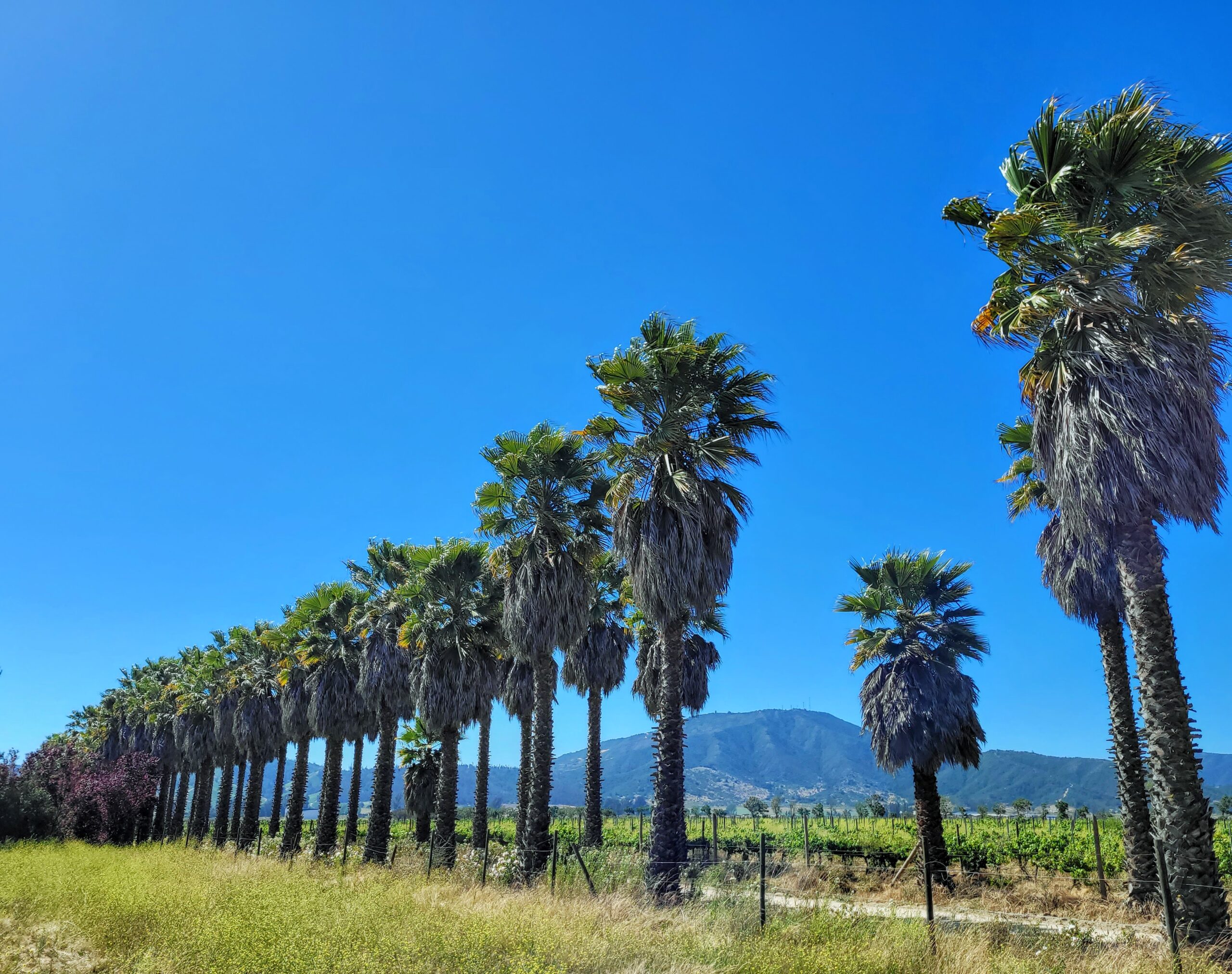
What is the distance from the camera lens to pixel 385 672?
3092 centimetres

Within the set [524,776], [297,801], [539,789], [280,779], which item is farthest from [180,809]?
[539,789]

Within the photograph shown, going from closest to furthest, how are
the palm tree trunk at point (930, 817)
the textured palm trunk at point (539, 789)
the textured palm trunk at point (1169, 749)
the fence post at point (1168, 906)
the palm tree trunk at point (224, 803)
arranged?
the fence post at point (1168, 906) → the textured palm trunk at point (1169, 749) → the textured palm trunk at point (539, 789) → the palm tree trunk at point (930, 817) → the palm tree trunk at point (224, 803)

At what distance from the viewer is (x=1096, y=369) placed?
1195 cm

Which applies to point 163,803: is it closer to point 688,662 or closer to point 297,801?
point 297,801

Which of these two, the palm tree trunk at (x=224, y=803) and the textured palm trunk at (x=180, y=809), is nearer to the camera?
the palm tree trunk at (x=224, y=803)

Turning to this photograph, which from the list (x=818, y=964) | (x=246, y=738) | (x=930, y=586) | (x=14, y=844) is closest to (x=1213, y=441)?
(x=818, y=964)

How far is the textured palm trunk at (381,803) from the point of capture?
28.4 meters

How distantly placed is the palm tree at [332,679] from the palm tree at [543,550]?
42.3ft

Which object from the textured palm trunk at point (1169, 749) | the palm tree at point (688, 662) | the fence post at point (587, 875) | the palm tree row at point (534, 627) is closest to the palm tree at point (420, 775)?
the palm tree row at point (534, 627)

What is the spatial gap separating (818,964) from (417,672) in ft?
66.7

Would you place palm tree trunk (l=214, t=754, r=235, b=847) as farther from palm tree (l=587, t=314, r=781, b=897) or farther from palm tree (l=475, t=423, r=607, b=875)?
palm tree (l=587, t=314, r=781, b=897)

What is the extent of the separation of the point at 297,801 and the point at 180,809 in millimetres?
33411

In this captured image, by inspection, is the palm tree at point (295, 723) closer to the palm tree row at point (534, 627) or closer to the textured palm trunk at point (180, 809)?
the palm tree row at point (534, 627)

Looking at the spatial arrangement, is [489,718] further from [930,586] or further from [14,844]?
[14,844]
